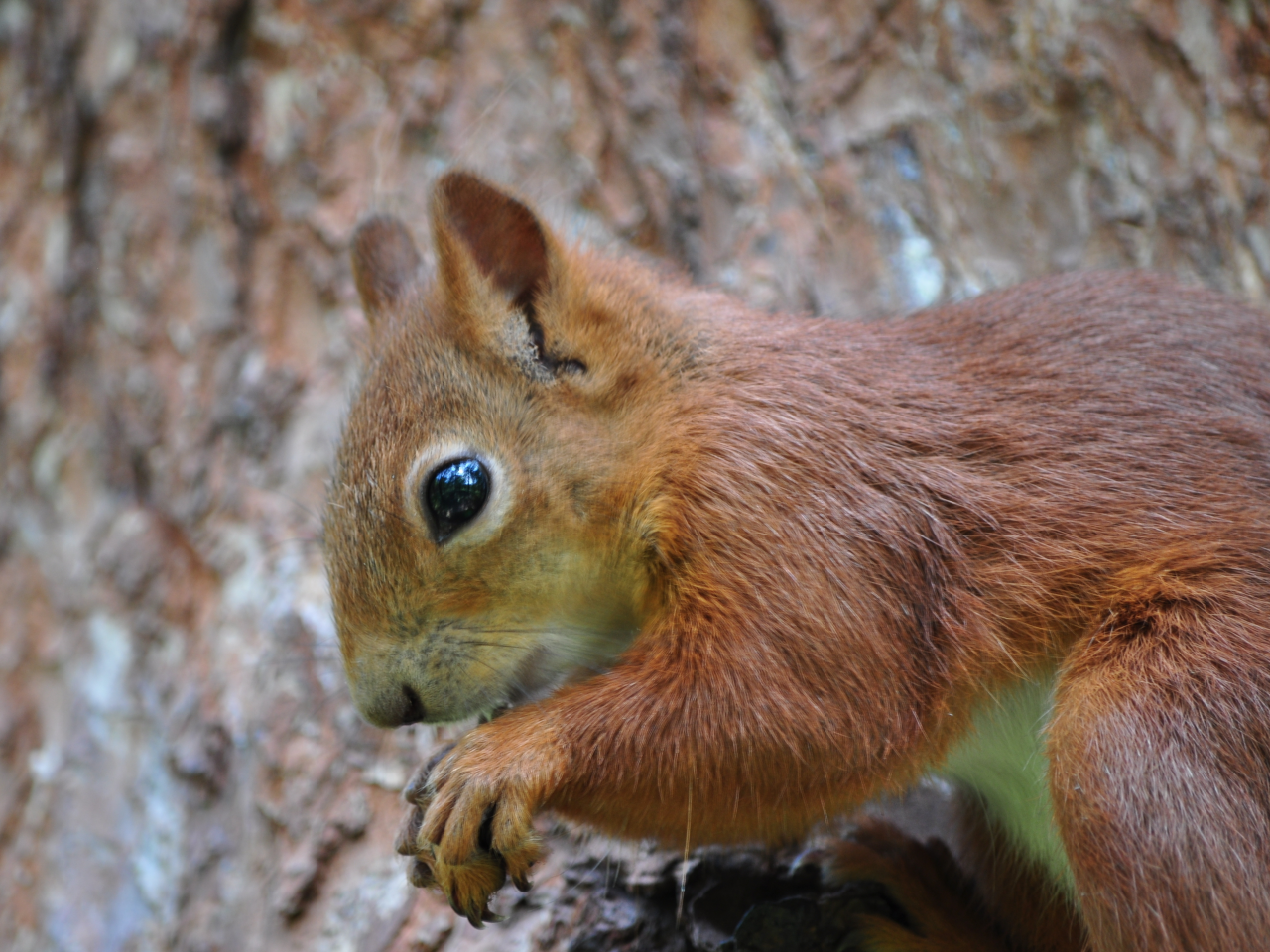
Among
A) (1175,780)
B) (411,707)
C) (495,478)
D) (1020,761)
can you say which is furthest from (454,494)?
(1175,780)

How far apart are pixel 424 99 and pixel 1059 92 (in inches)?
78.9

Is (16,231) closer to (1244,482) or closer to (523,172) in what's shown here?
(523,172)

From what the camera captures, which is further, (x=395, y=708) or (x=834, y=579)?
(x=395, y=708)

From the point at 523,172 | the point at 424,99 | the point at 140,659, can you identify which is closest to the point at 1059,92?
the point at 523,172

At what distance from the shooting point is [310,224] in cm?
364

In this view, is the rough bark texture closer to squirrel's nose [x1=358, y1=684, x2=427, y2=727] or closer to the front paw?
squirrel's nose [x1=358, y1=684, x2=427, y2=727]

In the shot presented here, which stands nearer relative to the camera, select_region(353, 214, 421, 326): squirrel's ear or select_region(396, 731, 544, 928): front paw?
select_region(396, 731, 544, 928): front paw

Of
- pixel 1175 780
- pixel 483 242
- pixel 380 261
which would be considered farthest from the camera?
pixel 380 261

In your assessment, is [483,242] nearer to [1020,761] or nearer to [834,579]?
[834,579]

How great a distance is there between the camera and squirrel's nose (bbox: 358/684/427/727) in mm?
2121

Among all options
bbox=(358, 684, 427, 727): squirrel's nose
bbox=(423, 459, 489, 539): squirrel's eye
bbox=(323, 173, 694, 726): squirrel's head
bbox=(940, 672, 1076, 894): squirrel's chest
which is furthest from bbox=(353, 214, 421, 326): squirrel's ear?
bbox=(940, 672, 1076, 894): squirrel's chest

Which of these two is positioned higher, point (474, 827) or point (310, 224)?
point (310, 224)

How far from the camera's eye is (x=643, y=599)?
7.18ft

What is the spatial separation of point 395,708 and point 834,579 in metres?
0.88
